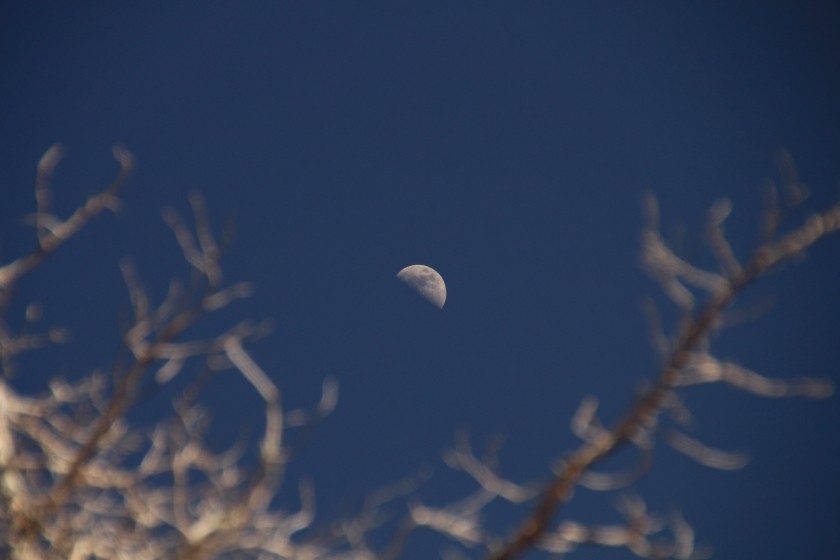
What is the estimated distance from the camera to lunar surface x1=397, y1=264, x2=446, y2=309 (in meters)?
8.25

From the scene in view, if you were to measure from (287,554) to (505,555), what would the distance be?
84 cm

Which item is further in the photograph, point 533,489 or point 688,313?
point 533,489

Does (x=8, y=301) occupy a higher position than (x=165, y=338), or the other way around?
(x=8, y=301)

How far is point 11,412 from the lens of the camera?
7.96 ft

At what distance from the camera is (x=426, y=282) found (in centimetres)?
844

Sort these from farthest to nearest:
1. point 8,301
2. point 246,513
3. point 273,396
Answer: point 8,301, point 246,513, point 273,396

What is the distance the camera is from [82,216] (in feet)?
7.84

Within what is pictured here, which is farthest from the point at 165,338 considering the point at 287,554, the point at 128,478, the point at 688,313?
the point at 688,313

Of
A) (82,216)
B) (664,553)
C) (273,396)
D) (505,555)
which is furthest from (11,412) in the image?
(664,553)

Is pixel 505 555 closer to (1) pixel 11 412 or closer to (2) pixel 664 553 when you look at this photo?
(2) pixel 664 553

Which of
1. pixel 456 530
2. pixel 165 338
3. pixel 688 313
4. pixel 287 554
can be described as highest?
pixel 688 313

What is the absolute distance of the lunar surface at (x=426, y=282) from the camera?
27.1ft

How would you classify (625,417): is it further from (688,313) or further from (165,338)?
(165,338)

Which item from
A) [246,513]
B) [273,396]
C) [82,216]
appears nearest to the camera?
[273,396]
